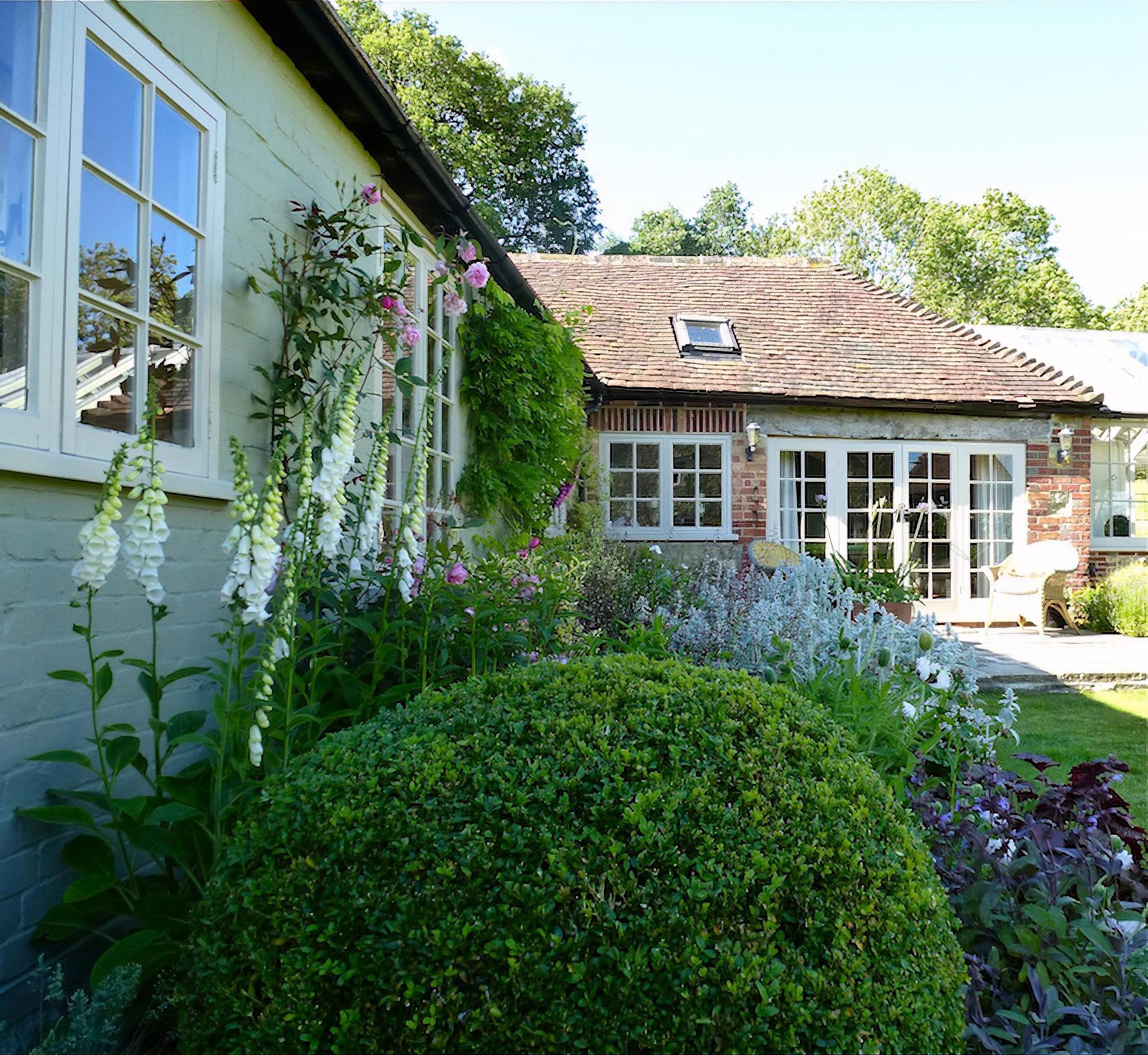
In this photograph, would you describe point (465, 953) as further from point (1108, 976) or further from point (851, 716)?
point (851, 716)

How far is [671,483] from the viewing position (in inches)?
440

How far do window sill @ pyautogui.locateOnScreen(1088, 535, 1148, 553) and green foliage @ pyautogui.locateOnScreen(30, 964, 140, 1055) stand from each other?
44.0ft

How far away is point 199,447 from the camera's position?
9.76ft

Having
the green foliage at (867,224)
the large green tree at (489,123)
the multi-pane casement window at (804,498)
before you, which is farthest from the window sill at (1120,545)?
the green foliage at (867,224)

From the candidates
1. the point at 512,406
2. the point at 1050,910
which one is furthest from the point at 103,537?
the point at 512,406

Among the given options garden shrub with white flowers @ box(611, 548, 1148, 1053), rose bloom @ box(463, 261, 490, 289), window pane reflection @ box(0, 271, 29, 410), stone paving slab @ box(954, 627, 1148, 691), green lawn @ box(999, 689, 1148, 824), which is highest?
rose bloom @ box(463, 261, 490, 289)

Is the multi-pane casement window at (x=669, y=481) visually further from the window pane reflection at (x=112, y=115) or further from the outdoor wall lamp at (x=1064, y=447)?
the window pane reflection at (x=112, y=115)

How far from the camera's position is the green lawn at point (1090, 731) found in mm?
4574

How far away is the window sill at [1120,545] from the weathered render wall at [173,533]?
471 inches

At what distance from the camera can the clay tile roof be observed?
11.2 meters

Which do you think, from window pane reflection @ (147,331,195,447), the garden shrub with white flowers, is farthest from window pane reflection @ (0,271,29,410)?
the garden shrub with white flowers

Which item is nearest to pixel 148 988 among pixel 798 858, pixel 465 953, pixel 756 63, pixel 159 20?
pixel 465 953

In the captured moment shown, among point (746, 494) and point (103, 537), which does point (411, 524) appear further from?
point (746, 494)

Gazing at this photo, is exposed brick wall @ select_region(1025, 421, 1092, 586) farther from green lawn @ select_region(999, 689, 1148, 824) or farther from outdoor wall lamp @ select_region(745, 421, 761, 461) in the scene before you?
green lawn @ select_region(999, 689, 1148, 824)
